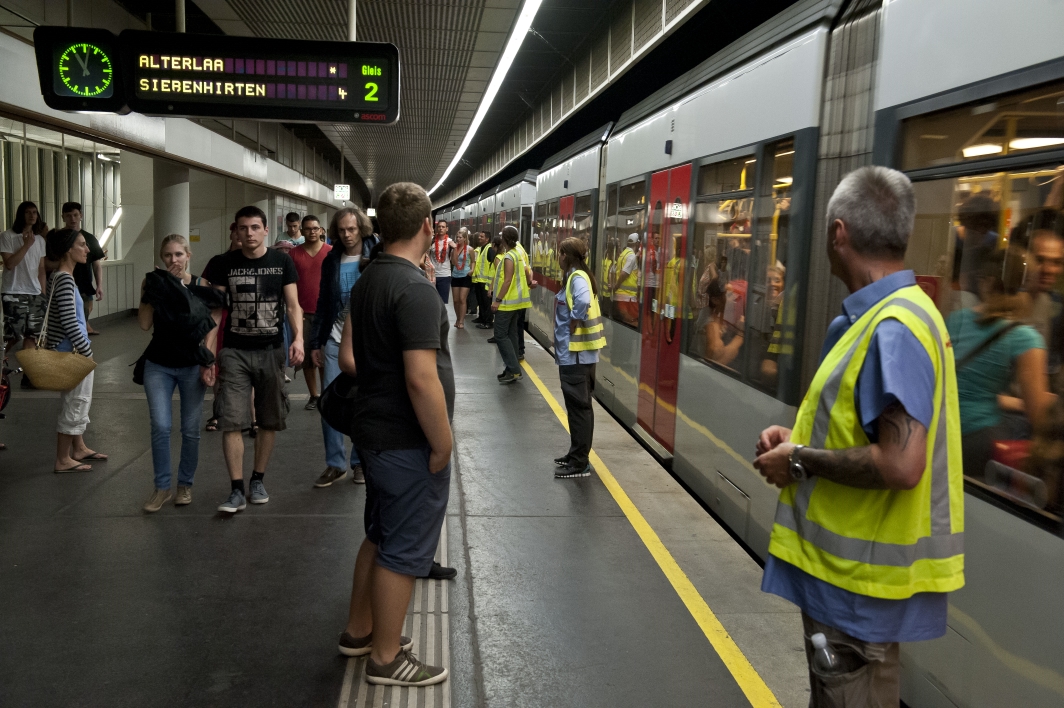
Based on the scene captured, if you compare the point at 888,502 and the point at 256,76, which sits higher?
the point at 256,76

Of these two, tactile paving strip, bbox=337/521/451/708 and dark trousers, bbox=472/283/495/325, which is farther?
dark trousers, bbox=472/283/495/325

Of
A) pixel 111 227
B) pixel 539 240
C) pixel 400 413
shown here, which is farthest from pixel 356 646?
pixel 111 227

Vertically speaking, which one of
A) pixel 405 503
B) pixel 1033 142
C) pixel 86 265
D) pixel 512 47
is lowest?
pixel 405 503

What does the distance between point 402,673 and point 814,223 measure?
2853mm

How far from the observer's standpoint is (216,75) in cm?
706

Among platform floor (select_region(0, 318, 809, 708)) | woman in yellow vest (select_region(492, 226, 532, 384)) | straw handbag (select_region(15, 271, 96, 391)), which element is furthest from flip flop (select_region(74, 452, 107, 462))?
woman in yellow vest (select_region(492, 226, 532, 384))

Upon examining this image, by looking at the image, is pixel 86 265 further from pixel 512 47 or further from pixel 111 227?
pixel 111 227

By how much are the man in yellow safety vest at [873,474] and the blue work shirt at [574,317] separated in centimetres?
440

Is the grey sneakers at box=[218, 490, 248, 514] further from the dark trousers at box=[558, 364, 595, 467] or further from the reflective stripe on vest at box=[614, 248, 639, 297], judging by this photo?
the reflective stripe on vest at box=[614, 248, 639, 297]

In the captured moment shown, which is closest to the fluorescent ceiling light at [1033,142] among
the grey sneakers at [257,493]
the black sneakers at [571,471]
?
the black sneakers at [571,471]

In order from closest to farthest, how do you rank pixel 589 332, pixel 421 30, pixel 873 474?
pixel 873 474
pixel 589 332
pixel 421 30

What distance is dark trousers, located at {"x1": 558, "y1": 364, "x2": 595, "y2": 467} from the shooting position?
263 inches

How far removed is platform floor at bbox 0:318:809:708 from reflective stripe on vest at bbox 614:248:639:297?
81.7 inches

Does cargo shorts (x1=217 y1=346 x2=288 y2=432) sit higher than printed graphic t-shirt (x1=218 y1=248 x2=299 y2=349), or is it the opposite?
printed graphic t-shirt (x1=218 y1=248 x2=299 y2=349)
